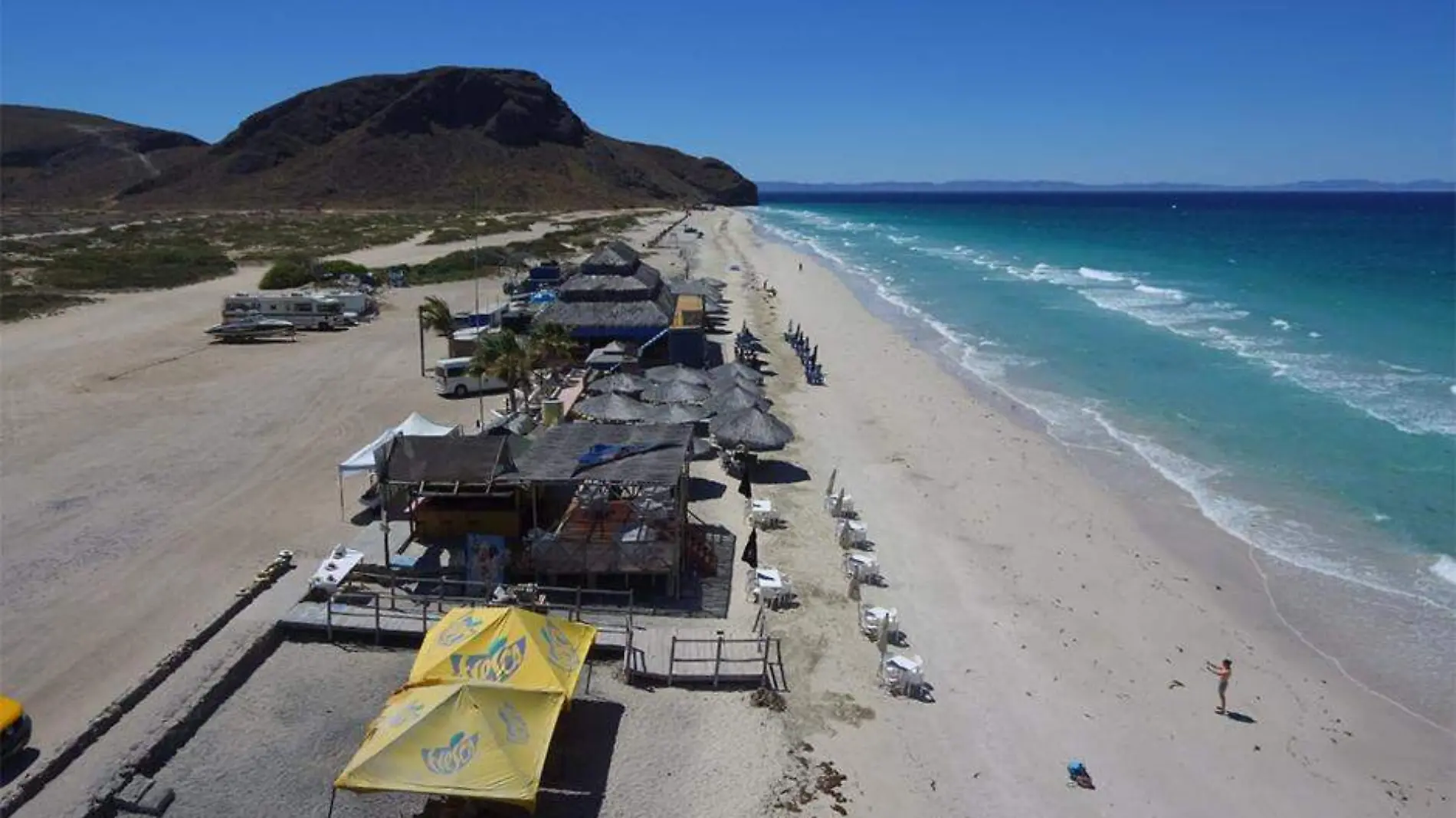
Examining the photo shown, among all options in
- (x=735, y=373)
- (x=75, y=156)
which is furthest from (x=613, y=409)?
(x=75, y=156)

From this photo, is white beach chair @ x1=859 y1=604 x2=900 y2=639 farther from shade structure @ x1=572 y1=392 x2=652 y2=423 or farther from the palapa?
the palapa

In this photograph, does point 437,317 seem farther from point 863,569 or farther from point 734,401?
point 863,569

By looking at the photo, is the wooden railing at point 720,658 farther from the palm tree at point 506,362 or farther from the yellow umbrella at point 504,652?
the palm tree at point 506,362

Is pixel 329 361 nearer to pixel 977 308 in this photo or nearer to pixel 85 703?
pixel 85 703

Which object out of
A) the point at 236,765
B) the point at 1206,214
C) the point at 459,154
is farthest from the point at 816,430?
the point at 1206,214

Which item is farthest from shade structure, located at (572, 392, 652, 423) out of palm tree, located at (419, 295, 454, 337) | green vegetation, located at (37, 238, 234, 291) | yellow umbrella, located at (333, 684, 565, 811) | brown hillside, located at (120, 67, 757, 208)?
brown hillside, located at (120, 67, 757, 208)

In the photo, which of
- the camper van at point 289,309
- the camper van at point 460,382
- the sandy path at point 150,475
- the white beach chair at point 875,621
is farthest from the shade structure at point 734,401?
the camper van at point 289,309
